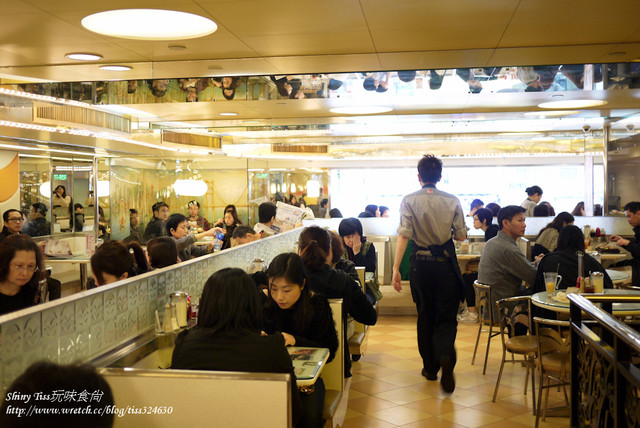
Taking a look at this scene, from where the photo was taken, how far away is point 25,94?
637cm

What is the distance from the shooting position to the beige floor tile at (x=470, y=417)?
4426mm

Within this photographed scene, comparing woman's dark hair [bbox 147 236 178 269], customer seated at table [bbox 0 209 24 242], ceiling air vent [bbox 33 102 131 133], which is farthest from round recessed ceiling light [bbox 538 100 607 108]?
customer seated at table [bbox 0 209 24 242]

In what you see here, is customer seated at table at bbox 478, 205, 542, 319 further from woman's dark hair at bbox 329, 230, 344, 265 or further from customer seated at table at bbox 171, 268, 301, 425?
customer seated at table at bbox 171, 268, 301, 425

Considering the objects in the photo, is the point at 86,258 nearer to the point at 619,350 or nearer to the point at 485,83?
the point at 485,83

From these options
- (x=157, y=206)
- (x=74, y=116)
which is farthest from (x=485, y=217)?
(x=157, y=206)

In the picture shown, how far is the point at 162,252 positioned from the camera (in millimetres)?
4379

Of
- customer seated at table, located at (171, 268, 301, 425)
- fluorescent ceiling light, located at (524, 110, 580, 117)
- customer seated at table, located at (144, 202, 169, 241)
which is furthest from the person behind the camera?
customer seated at table, located at (144, 202, 169, 241)

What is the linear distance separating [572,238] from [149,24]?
358cm

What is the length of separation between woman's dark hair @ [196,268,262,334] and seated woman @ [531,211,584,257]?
16.5ft

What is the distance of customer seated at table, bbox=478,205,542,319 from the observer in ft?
17.9

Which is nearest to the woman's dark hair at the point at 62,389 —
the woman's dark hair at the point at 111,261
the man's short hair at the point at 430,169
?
the woman's dark hair at the point at 111,261

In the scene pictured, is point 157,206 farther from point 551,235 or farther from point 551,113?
point 551,235

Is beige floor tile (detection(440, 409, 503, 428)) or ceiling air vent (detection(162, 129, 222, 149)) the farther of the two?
ceiling air vent (detection(162, 129, 222, 149))

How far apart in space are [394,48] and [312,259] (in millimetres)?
2016
